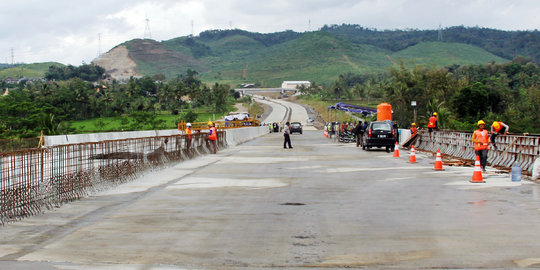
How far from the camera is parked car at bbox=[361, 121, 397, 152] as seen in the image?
33.0 meters

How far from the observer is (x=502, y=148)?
21.6m

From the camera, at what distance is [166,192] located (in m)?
14.5

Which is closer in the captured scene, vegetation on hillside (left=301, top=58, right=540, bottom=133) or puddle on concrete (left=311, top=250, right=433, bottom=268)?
puddle on concrete (left=311, top=250, right=433, bottom=268)

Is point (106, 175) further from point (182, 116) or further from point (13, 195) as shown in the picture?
point (182, 116)

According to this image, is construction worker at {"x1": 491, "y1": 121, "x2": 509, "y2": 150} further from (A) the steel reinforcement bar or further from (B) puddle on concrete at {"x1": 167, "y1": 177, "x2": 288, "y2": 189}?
(A) the steel reinforcement bar

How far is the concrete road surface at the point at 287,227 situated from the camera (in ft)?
23.7

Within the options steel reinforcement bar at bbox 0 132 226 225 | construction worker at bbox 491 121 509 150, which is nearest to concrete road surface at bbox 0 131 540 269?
steel reinforcement bar at bbox 0 132 226 225

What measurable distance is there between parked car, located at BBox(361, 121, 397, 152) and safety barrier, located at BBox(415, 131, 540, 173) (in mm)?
2591

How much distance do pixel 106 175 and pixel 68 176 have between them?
2190 millimetres

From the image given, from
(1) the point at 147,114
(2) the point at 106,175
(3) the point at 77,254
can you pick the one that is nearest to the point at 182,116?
(1) the point at 147,114

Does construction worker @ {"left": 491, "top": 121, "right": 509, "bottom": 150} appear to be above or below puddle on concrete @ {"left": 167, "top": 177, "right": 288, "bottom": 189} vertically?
above

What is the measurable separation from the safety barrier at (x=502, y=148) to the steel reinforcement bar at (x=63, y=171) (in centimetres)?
1228

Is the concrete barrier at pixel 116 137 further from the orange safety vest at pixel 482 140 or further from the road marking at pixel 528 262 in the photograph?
the road marking at pixel 528 262

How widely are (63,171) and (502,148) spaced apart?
15.6 meters
